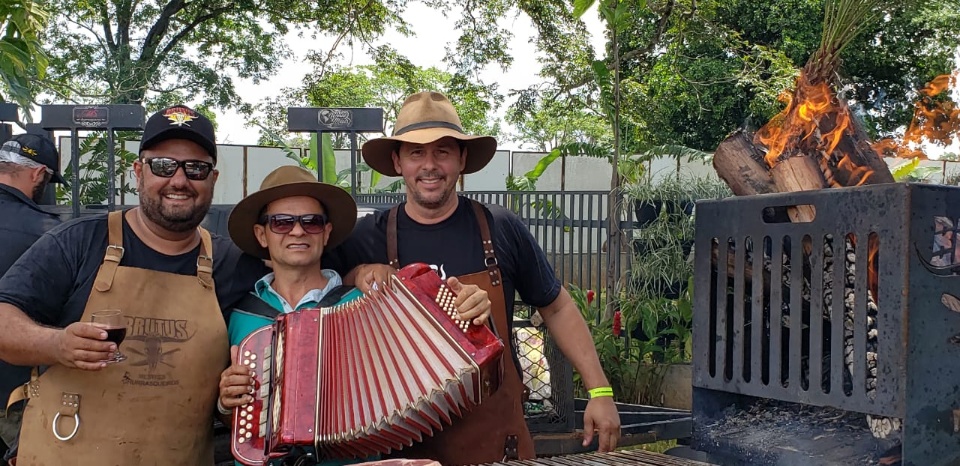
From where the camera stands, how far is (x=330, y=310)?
2564 millimetres

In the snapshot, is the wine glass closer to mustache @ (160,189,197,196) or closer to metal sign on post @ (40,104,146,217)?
mustache @ (160,189,197,196)

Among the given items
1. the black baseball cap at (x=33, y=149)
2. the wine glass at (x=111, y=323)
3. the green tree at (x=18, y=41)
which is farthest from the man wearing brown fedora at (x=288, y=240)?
the green tree at (x=18, y=41)

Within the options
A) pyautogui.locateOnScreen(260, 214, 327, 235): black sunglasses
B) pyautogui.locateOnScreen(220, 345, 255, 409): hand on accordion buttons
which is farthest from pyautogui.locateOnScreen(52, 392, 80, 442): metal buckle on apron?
pyautogui.locateOnScreen(260, 214, 327, 235): black sunglasses

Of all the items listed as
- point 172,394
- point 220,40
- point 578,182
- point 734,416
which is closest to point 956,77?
point 734,416

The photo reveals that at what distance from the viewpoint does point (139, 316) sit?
8.54ft

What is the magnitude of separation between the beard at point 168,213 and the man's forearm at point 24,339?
0.49 m

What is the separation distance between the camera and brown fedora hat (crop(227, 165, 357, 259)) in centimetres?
285

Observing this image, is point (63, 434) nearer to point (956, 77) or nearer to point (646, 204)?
point (956, 77)

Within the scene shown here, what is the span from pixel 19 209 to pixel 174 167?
182cm

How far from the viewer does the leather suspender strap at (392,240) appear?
114 inches

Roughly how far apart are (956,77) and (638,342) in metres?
3.13

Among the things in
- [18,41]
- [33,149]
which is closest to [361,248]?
[33,149]

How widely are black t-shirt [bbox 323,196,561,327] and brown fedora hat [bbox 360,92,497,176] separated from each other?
Answer: 24 centimetres

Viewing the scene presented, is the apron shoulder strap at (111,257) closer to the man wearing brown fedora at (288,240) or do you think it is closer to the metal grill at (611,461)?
the man wearing brown fedora at (288,240)
